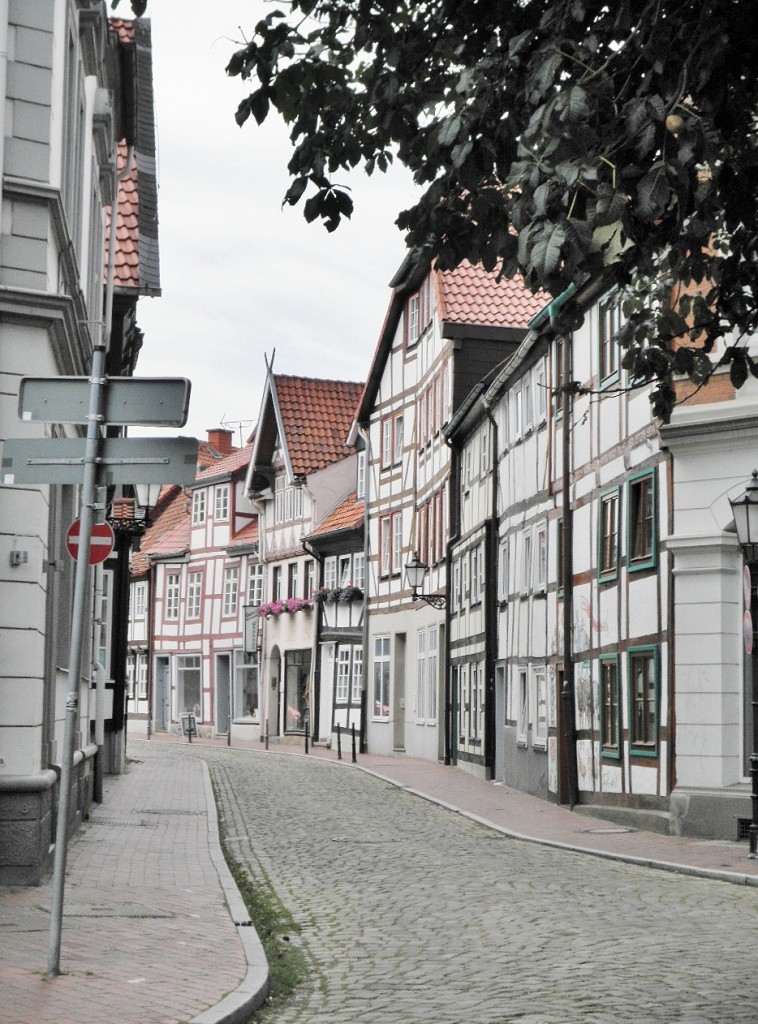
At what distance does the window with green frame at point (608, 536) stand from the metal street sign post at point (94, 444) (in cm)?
1349

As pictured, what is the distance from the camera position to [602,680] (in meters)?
21.8

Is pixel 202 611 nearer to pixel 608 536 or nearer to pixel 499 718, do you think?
pixel 499 718

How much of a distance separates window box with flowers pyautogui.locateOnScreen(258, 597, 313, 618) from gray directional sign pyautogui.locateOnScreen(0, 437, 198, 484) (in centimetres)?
4038

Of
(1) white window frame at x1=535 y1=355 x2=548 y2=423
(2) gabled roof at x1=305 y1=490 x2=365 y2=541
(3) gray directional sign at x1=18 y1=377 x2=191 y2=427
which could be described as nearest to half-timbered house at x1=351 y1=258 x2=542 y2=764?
(2) gabled roof at x1=305 y1=490 x2=365 y2=541

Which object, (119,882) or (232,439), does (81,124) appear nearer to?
(119,882)

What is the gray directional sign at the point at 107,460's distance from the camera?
26.9 ft

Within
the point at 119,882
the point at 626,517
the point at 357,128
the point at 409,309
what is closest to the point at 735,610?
the point at 626,517

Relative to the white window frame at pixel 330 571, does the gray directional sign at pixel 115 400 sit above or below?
below

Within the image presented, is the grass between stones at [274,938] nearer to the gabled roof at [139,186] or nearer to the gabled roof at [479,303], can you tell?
the gabled roof at [139,186]

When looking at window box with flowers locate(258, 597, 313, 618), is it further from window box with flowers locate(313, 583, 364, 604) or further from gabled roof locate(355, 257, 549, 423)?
gabled roof locate(355, 257, 549, 423)

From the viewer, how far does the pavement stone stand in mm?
7785

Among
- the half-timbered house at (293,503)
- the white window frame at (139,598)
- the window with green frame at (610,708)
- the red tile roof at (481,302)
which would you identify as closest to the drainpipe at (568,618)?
the window with green frame at (610,708)

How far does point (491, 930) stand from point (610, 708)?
11005 millimetres

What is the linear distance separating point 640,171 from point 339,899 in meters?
7.60
